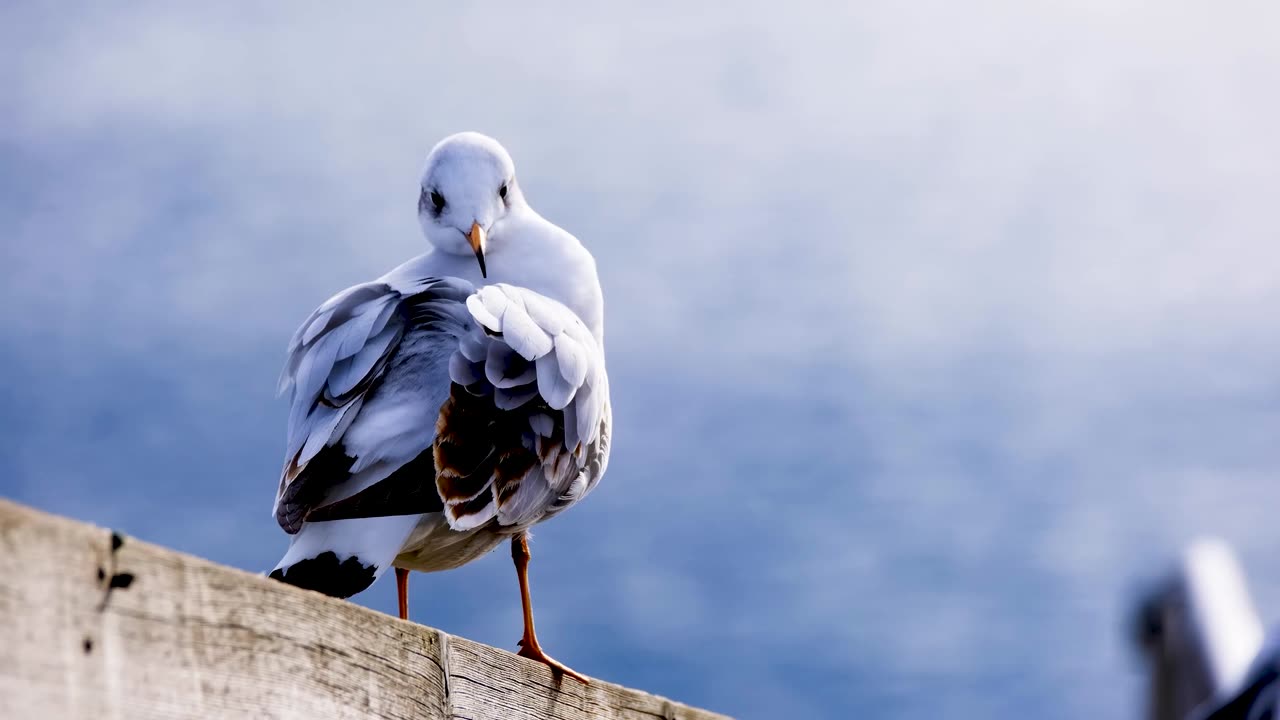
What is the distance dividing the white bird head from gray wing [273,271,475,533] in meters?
0.63

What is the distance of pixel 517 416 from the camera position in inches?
151

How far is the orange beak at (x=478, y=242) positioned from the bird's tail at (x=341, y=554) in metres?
1.17

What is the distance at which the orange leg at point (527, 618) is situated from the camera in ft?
11.0

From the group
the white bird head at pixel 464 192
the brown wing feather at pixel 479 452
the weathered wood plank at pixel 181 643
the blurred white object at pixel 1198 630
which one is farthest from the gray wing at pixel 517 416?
the blurred white object at pixel 1198 630

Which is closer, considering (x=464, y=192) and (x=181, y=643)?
(x=181, y=643)

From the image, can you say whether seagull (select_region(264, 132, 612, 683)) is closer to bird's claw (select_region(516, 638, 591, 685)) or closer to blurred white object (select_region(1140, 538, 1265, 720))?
bird's claw (select_region(516, 638, 591, 685))

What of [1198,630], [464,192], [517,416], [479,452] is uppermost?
[1198,630]

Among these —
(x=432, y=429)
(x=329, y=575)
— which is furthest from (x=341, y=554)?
(x=432, y=429)

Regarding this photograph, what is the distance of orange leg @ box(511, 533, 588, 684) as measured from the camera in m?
3.34

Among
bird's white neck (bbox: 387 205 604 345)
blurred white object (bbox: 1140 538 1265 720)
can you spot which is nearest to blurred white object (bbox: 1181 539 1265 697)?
blurred white object (bbox: 1140 538 1265 720)

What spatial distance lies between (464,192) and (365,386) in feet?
3.80

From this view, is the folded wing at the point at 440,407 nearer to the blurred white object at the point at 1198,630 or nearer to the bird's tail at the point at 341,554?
the bird's tail at the point at 341,554

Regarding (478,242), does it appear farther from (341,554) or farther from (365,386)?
(341,554)

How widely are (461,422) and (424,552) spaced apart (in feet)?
1.50
